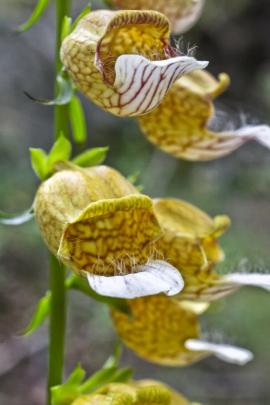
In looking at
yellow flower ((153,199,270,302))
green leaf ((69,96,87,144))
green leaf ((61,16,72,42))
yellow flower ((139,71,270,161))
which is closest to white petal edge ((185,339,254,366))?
yellow flower ((153,199,270,302))

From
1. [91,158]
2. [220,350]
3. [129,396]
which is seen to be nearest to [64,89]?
[91,158]

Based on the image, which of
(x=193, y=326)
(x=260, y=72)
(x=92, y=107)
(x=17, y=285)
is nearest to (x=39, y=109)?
(x=92, y=107)

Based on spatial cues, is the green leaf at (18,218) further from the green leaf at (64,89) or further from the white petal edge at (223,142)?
the white petal edge at (223,142)

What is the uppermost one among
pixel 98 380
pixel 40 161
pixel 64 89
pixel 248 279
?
pixel 64 89

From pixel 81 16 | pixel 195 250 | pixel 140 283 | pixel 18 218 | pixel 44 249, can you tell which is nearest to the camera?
pixel 140 283

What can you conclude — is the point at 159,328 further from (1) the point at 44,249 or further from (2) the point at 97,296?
(1) the point at 44,249

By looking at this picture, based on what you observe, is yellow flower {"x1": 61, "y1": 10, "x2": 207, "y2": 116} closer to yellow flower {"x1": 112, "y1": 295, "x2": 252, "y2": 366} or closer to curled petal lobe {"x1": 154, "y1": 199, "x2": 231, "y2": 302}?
curled petal lobe {"x1": 154, "y1": 199, "x2": 231, "y2": 302}

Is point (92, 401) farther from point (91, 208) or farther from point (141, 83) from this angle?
point (141, 83)
